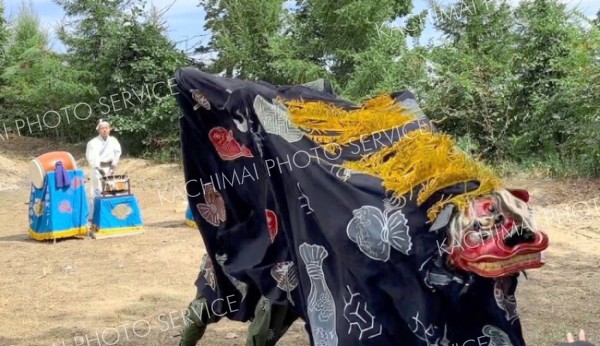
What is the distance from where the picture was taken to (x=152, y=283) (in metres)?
6.47

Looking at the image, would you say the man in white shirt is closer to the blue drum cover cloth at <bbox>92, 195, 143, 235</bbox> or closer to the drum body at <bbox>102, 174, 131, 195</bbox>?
the drum body at <bbox>102, 174, 131, 195</bbox>

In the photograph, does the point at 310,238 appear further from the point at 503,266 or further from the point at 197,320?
the point at 197,320

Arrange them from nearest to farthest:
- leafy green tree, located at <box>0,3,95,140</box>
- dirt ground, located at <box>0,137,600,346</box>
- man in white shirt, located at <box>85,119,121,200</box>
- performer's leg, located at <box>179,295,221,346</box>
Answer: performer's leg, located at <box>179,295,221,346</box> < dirt ground, located at <box>0,137,600,346</box> < man in white shirt, located at <box>85,119,121,200</box> < leafy green tree, located at <box>0,3,95,140</box>

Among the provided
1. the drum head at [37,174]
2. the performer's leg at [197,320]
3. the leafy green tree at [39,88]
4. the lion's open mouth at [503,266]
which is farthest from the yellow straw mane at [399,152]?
the leafy green tree at [39,88]

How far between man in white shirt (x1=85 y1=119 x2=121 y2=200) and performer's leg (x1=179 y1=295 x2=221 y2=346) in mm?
5689

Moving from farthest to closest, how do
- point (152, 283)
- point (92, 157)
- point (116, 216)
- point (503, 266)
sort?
point (92, 157)
point (116, 216)
point (152, 283)
point (503, 266)

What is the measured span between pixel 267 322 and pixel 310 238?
0.71 metres

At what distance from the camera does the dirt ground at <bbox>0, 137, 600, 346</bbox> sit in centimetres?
502

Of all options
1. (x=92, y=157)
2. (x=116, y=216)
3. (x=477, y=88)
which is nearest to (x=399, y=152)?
(x=116, y=216)

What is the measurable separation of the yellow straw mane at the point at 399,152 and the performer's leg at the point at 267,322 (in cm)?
82

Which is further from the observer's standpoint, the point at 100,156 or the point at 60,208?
the point at 100,156

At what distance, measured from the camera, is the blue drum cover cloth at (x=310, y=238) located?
2.30 meters

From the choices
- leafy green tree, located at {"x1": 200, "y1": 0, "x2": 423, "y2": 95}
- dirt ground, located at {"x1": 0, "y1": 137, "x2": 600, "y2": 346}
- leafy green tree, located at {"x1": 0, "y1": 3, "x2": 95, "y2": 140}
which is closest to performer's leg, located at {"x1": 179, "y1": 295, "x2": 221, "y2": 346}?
dirt ground, located at {"x1": 0, "y1": 137, "x2": 600, "y2": 346}

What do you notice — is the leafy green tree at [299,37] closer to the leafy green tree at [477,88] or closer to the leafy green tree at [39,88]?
the leafy green tree at [477,88]
